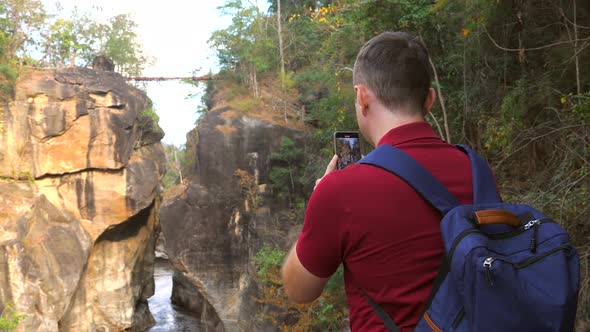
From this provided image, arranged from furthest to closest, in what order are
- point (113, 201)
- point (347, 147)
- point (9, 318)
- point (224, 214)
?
point (113, 201) < point (224, 214) < point (9, 318) < point (347, 147)

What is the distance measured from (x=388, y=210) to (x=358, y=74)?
0.39 metres

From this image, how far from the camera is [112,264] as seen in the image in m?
17.1

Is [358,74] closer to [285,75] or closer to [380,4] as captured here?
[380,4]

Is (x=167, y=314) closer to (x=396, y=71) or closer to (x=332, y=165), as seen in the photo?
(x=332, y=165)

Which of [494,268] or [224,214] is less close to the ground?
[494,268]

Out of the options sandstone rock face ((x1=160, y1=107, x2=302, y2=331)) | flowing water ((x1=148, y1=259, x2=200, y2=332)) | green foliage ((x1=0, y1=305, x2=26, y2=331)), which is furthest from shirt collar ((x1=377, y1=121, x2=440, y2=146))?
flowing water ((x1=148, y1=259, x2=200, y2=332))

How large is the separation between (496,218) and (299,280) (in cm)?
48

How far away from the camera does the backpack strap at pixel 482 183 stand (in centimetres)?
114

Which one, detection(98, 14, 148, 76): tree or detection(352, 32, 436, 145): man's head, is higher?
detection(98, 14, 148, 76): tree

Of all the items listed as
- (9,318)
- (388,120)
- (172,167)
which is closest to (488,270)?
(388,120)

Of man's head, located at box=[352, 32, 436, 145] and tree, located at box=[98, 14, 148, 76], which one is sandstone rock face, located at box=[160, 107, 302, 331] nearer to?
tree, located at box=[98, 14, 148, 76]

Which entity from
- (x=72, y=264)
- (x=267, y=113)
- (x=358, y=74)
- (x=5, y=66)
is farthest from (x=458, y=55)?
(x=5, y=66)

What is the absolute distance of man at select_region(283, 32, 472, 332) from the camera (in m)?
1.08

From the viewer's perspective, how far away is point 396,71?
1.21 m
